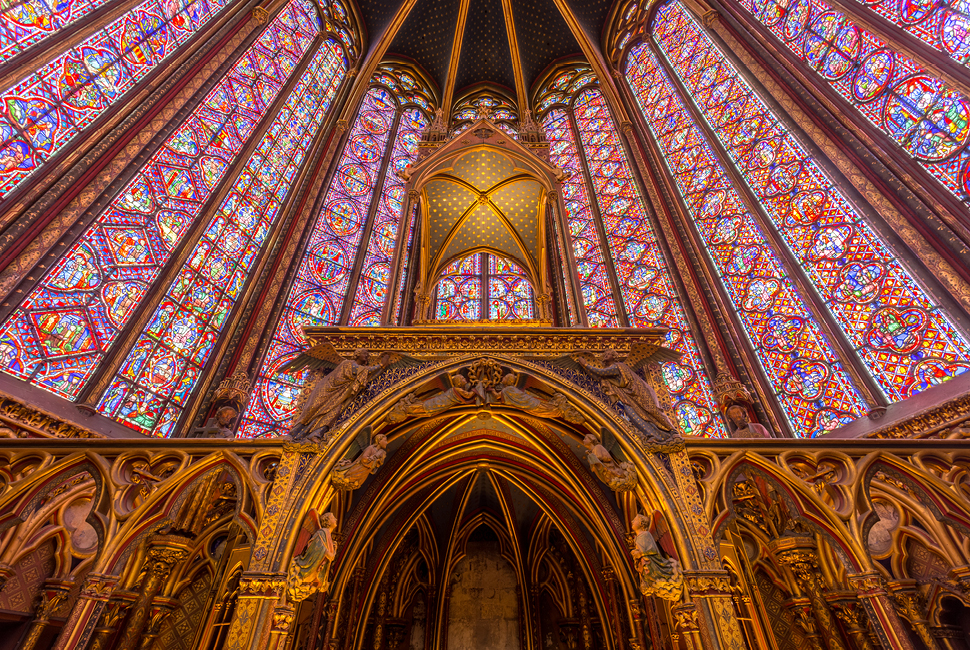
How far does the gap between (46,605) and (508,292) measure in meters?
9.57

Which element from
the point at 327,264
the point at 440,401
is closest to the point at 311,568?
the point at 440,401

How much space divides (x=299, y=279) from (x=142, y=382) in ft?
12.5

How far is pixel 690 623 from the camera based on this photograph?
147 inches

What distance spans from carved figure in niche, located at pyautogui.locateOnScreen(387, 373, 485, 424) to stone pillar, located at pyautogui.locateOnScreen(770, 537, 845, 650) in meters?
3.26

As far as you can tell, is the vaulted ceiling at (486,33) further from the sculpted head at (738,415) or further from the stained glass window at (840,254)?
the sculpted head at (738,415)

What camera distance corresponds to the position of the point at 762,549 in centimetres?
517

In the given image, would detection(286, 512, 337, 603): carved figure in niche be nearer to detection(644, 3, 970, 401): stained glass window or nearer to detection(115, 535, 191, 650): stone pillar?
detection(115, 535, 191, 650): stone pillar

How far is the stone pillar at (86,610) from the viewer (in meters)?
3.39

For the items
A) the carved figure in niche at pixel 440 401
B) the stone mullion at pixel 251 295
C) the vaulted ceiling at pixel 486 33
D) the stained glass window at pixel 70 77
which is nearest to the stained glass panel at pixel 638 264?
the vaulted ceiling at pixel 486 33

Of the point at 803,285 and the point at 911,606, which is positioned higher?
Answer: the point at 803,285

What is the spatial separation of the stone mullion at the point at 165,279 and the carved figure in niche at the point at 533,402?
5263 millimetres

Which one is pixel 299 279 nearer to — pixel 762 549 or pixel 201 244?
pixel 201 244

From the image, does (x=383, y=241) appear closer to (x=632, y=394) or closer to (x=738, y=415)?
(x=632, y=394)

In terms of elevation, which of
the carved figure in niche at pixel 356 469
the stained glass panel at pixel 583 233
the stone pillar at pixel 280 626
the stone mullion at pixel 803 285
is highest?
the stained glass panel at pixel 583 233
